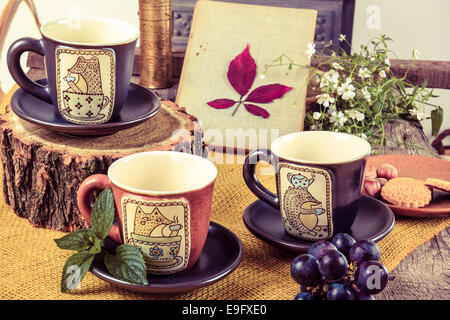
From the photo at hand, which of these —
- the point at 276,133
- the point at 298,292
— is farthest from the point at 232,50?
the point at 298,292

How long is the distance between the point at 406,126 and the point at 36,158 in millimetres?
753

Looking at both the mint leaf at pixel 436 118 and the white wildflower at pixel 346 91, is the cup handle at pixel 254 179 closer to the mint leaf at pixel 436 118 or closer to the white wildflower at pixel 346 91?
the white wildflower at pixel 346 91

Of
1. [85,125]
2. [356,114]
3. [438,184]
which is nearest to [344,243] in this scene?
[438,184]

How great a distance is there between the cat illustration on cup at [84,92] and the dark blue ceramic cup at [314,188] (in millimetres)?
225

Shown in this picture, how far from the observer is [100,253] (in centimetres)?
73

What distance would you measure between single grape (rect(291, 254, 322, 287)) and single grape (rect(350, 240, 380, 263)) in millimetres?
50

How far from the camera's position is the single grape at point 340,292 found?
0.65 meters

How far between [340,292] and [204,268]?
165mm

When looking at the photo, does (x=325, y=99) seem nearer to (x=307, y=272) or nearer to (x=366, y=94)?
(x=366, y=94)

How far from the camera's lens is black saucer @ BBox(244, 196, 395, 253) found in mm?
777

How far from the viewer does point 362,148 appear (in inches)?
31.5

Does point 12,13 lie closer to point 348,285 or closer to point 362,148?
point 362,148

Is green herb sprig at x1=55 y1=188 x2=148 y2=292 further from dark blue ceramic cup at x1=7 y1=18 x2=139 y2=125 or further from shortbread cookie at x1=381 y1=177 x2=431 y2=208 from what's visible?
shortbread cookie at x1=381 y1=177 x2=431 y2=208

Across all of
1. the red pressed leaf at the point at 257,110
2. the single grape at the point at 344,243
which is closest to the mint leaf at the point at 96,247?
the single grape at the point at 344,243
